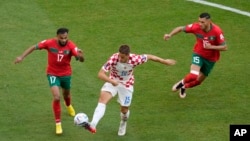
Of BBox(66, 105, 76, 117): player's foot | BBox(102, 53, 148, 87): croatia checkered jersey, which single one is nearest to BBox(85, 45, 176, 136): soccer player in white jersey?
BBox(102, 53, 148, 87): croatia checkered jersey

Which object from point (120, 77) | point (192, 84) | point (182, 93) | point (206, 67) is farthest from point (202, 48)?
point (120, 77)

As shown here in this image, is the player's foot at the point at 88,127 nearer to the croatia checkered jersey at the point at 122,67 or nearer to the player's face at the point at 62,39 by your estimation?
the croatia checkered jersey at the point at 122,67

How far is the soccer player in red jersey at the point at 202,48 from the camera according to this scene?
49.4 ft

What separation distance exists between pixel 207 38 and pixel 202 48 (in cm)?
28

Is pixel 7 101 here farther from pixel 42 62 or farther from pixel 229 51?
pixel 229 51

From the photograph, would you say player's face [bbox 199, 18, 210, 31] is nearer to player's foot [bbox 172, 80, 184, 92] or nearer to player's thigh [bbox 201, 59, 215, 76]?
player's thigh [bbox 201, 59, 215, 76]

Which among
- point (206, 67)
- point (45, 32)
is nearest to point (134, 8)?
point (45, 32)

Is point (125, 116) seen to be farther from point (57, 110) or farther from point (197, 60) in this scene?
point (197, 60)

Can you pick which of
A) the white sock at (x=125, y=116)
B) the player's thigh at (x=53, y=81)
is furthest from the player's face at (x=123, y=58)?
the player's thigh at (x=53, y=81)

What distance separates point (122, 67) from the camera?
13.6 m

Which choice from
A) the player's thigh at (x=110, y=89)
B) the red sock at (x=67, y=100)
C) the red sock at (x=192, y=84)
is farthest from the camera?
the red sock at (x=192, y=84)

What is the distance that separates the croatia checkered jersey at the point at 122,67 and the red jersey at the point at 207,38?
2048mm

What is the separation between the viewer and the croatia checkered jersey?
13.6m

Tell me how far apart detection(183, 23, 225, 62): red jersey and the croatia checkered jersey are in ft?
6.72
